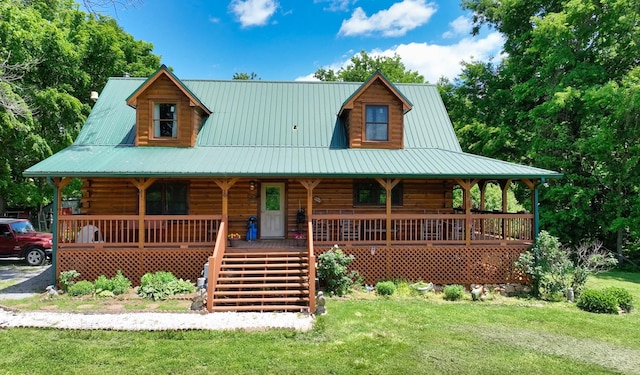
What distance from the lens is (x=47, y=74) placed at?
65.8ft

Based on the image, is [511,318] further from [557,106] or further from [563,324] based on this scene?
[557,106]

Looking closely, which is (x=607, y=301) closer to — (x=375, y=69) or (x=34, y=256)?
(x=34, y=256)

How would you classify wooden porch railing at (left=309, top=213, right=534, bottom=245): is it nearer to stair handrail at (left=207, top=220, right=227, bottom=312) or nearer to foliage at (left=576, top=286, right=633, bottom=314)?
stair handrail at (left=207, top=220, right=227, bottom=312)

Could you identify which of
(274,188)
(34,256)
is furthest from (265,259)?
(34,256)

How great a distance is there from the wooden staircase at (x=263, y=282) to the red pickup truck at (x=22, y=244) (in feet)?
32.0

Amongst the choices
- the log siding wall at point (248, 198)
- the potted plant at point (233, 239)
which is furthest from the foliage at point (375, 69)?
the potted plant at point (233, 239)

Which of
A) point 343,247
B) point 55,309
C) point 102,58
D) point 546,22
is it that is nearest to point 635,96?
point 546,22

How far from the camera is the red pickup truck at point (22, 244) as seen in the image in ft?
51.8

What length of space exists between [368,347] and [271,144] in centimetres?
966

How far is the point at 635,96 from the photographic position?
607 inches

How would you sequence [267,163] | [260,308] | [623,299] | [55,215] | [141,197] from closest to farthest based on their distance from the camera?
[260,308] → [623,299] → [55,215] → [141,197] → [267,163]

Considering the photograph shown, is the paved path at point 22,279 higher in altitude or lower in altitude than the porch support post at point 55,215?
lower

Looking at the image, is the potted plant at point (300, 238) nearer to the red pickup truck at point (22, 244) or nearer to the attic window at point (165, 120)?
the attic window at point (165, 120)

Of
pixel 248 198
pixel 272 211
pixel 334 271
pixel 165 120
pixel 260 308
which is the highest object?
pixel 165 120
